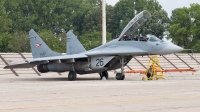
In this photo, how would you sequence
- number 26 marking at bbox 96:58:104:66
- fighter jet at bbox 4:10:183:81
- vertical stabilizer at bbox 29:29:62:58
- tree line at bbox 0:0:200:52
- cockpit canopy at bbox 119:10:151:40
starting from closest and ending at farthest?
1. fighter jet at bbox 4:10:183:81
2. number 26 marking at bbox 96:58:104:66
3. cockpit canopy at bbox 119:10:151:40
4. vertical stabilizer at bbox 29:29:62:58
5. tree line at bbox 0:0:200:52

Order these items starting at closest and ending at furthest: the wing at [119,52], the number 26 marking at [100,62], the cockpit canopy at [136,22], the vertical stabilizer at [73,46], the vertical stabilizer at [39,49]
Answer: the wing at [119,52]
the number 26 marking at [100,62]
the cockpit canopy at [136,22]
the vertical stabilizer at [39,49]
the vertical stabilizer at [73,46]

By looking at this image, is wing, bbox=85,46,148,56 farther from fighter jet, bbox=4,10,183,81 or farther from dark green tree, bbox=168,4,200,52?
dark green tree, bbox=168,4,200,52

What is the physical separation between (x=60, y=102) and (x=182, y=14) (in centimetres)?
7525

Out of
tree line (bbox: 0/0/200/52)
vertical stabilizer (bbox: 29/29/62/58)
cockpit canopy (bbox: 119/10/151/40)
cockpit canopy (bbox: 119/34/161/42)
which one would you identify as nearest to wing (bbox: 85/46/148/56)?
cockpit canopy (bbox: 119/34/161/42)

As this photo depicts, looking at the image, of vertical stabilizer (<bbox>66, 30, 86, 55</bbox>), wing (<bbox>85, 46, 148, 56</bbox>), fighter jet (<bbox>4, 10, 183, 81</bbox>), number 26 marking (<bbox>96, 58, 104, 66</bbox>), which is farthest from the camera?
vertical stabilizer (<bbox>66, 30, 86, 55</bbox>)

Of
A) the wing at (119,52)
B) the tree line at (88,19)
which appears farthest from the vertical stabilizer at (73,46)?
the tree line at (88,19)

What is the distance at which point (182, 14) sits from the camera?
87.3 meters

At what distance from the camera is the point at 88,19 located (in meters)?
93.4

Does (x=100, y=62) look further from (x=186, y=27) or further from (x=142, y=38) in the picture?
(x=186, y=27)

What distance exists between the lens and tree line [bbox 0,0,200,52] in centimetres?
8381

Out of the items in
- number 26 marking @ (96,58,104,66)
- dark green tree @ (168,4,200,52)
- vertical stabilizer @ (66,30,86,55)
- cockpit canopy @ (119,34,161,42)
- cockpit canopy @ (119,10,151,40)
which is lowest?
number 26 marking @ (96,58,104,66)

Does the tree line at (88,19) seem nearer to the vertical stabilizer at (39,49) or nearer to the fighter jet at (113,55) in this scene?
the vertical stabilizer at (39,49)

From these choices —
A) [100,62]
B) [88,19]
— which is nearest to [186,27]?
[88,19]

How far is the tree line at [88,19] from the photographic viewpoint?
83812 mm
